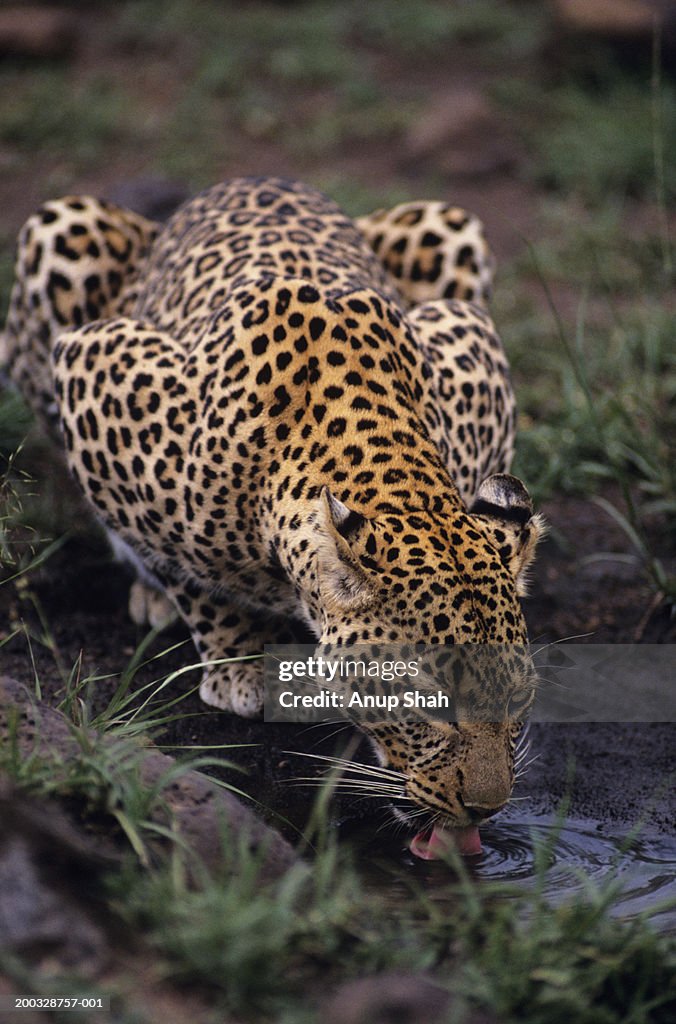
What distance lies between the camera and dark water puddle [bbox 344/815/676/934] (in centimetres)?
502

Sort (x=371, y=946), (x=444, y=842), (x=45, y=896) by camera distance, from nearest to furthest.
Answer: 1. (x=45, y=896)
2. (x=371, y=946)
3. (x=444, y=842)

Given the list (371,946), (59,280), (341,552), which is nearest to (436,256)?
(59,280)

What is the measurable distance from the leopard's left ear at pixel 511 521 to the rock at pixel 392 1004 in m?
1.80

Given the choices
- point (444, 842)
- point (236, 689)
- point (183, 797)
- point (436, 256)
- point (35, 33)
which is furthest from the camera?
point (35, 33)

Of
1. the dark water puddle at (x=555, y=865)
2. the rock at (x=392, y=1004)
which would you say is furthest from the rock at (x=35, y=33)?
the rock at (x=392, y=1004)

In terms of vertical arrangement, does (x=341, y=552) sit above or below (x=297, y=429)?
below

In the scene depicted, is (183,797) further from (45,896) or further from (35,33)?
(35,33)

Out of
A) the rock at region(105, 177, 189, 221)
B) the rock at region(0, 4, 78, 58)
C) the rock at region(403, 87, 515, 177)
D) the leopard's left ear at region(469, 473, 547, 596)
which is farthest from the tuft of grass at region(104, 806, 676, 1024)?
the rock at region(0, 4, 78, 58)

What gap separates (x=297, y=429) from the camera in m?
5.70

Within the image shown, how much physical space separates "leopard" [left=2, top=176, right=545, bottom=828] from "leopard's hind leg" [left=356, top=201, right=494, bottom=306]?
0.04ft

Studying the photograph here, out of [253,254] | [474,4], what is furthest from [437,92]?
[253,254]

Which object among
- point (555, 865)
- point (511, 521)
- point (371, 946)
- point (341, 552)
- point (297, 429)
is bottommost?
point (555, 865)

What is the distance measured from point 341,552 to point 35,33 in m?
11.7

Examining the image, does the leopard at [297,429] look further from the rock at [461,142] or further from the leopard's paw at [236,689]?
the rock at [461,142]
